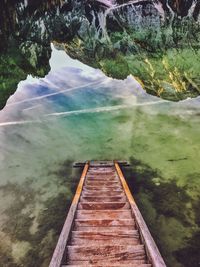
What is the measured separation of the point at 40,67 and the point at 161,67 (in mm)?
4392

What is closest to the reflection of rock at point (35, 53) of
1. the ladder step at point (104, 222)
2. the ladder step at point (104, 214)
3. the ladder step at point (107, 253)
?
the ladder step at point (104, 214)

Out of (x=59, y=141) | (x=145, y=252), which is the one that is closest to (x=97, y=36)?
(x=59, y=141)

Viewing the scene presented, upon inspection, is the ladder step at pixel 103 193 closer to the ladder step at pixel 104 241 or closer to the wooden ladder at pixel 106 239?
the wooden ladder at pixel 106 239

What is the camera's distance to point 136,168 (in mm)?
6137

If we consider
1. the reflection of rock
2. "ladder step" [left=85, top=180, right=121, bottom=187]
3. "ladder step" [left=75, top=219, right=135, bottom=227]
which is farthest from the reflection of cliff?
"ladder step" [left=75, top=219, right=135, bottom=227]

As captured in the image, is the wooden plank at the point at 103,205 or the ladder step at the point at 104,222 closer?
the ladder step at the point at 104,222

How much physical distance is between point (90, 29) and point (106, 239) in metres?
7.95

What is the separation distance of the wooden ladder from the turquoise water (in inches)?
54.0

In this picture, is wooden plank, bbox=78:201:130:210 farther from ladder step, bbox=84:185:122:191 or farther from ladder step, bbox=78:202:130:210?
ladder step, bbox=84:185:122:191

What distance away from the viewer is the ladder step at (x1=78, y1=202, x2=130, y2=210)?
353 cm

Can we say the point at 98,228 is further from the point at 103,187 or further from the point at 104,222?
the point at 103,187

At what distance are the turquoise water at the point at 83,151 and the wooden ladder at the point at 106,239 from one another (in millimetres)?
1372

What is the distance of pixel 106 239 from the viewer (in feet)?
9.01

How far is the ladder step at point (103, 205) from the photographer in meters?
3.53
